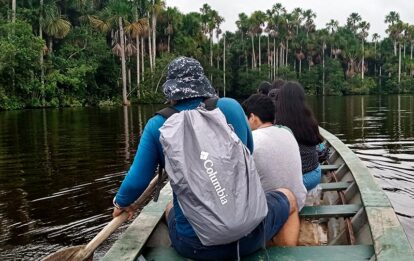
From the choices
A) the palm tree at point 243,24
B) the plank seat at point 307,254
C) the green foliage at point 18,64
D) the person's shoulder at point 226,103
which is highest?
the palm tree at point 243,24

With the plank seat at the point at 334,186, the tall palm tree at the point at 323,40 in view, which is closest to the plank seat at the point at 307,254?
the plank seat at the point at 334,186

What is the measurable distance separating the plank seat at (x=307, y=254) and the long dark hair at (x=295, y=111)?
1226 mm

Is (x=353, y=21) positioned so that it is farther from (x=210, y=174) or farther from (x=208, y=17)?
(x=210, y=174)

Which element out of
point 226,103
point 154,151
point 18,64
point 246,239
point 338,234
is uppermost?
point 18,64

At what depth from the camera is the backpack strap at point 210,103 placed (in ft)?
8.33

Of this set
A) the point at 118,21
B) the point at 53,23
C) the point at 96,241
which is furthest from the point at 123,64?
the point at 96,241

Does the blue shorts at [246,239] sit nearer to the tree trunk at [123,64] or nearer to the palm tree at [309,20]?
the tree trunk at [123,64]

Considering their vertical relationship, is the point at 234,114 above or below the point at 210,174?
above

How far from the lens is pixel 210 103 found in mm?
2564

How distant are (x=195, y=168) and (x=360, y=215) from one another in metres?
1.86

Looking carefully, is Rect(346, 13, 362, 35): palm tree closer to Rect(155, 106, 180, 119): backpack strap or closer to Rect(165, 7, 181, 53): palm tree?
Rect(165, 7, 181, 53): palm tree

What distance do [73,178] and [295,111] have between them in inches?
234

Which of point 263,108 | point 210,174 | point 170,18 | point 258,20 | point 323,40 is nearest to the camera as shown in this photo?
point 210,174

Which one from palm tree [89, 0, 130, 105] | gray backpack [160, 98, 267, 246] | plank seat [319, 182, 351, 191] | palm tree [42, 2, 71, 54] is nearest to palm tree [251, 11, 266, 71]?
palm tree [89, 0, 130, 105]
